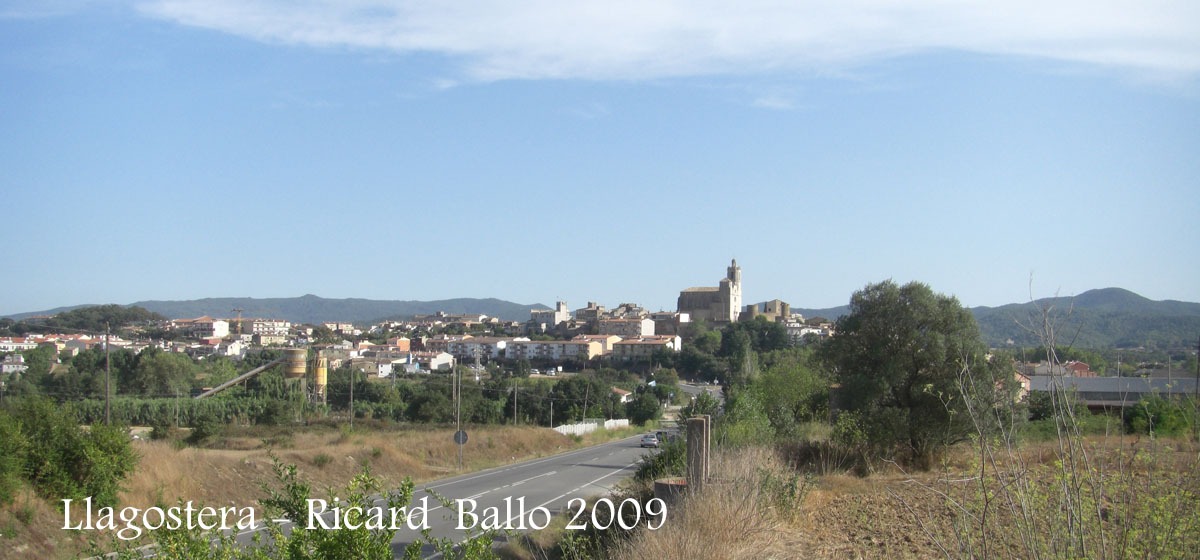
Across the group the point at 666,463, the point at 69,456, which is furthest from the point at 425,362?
the point at 666,463

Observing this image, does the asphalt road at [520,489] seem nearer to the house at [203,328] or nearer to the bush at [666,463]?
the bush at [666,463]

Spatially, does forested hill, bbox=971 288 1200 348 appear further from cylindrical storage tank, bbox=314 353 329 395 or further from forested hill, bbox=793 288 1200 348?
cylindrical storage tank, bbox=314 353 329 395

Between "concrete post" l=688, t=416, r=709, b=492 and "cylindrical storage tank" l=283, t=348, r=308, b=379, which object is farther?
"cylindrical storage tank" l=283, t=348, r=308, b=379

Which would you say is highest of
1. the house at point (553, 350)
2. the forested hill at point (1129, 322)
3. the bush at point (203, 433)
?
the forested hill at point (1129, 322)

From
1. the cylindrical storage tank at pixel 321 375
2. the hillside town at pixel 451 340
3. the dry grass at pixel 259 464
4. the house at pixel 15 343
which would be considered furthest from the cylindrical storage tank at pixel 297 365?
the house at pixel 15 343

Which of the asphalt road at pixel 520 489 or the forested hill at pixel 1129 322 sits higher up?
the forested hill at pixel 1129 322

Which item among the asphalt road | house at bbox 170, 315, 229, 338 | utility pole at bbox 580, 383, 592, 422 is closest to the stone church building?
house at bbox 170, 315, 229, 338

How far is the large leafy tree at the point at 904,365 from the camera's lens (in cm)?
1653

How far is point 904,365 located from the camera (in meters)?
17.4

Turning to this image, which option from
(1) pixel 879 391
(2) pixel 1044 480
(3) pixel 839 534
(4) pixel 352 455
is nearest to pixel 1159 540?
(2) pixel 1044 480

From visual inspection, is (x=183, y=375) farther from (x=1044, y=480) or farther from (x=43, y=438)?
(x=1044, y=480)

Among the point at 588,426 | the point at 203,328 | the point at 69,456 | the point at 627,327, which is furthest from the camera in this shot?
the point at 627,327

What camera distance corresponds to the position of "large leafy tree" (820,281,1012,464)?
54.2 feet

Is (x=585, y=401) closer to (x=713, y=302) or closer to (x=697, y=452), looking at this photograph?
(x=697, y=452)
